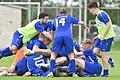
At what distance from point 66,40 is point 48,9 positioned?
3096 centimetres

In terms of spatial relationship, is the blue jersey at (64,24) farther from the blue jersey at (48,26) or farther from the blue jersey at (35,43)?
the blue jersey at (48,26)

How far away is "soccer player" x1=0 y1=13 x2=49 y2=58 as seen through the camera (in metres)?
13.4

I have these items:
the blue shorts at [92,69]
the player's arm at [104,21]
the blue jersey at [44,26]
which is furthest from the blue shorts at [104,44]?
the blue jersey at [44,26]

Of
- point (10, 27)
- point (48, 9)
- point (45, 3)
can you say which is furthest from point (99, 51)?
point (45, 3)

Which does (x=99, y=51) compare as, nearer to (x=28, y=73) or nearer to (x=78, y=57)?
(x=78, y=57)

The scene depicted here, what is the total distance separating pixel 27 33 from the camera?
13953 mm

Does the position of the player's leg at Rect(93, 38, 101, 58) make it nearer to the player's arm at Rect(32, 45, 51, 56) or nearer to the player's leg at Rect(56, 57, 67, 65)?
the player's leg at Rect(56, 57, 67, 65)

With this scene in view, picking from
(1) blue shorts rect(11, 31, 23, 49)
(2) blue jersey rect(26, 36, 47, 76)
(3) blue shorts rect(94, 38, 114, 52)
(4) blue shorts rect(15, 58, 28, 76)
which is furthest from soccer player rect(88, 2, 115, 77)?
(1) blue shorts rect(11, 31, 23, 49)

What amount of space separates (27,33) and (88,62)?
6.15 feet

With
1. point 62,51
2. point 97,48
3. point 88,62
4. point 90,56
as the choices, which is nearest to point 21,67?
point 62,51

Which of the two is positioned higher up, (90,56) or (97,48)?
(97,48)

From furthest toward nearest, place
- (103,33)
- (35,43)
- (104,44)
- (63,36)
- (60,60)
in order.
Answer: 1. (35,43)
2. (104,44)
3. (103,33)
4. (60,60)
5. (63,36)

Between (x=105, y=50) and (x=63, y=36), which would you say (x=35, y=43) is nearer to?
(x=63, y=36)

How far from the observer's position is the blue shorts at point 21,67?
13015 mm
